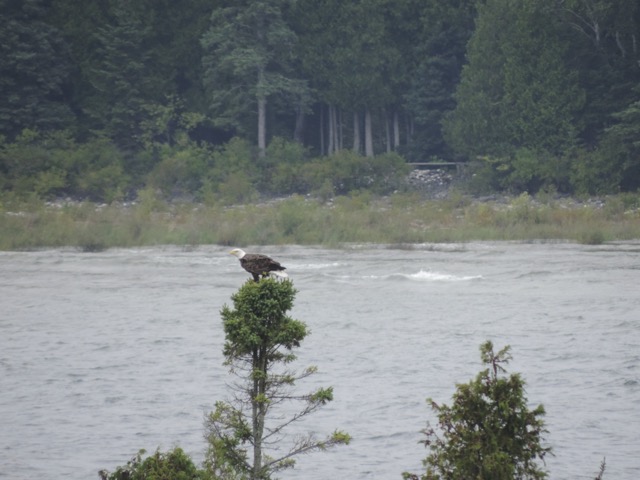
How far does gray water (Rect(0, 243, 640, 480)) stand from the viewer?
17484 millimetres

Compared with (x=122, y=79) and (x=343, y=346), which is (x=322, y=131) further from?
(x=343, y=346)

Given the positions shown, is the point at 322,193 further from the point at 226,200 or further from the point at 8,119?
the point at 8,119

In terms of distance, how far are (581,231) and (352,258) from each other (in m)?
7.70

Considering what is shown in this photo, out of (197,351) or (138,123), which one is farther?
(138,123)

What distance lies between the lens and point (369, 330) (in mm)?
26719

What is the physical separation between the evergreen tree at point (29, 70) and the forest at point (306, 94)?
98 millimetres

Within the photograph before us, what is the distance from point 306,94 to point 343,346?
38.1 meters

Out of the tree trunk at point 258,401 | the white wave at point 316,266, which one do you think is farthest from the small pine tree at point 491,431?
the white wave at point 316,266

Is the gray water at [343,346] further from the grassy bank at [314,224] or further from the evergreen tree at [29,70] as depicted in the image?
the evergreen tree at [29,70]

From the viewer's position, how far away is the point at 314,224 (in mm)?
42688

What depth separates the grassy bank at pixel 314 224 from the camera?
135 feet

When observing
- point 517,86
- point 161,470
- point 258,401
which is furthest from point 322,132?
point 161,470

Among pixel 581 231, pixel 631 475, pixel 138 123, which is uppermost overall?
pixel 138 123

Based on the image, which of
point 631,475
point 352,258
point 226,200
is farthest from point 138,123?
point 631,475
